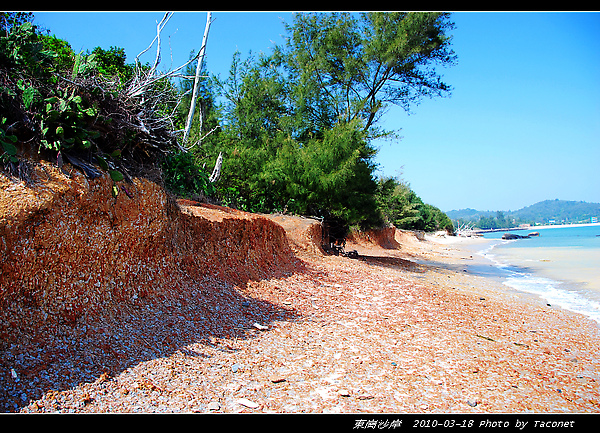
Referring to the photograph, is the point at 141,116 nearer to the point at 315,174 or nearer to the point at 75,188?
the point at 75,188

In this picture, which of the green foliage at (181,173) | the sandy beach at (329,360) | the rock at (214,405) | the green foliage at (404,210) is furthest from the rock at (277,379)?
the green foliage at (404,210)

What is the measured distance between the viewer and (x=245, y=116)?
50.4 feet

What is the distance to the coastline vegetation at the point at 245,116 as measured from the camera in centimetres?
423

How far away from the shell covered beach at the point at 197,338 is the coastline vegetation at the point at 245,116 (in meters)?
0.64

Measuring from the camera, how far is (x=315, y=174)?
1339 centimetres

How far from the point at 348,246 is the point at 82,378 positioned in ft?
74.6

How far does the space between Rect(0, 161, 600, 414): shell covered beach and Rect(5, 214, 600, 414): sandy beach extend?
22 millimetres

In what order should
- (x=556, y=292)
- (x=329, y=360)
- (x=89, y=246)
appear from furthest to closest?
(x=556, y=292), (x=329, y=360), (x=89, y=246)

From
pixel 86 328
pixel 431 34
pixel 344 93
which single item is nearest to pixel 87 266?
pixel 86 328

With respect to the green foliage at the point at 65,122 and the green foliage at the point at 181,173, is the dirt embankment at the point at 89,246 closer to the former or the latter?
the green foliage at the point at 65,122

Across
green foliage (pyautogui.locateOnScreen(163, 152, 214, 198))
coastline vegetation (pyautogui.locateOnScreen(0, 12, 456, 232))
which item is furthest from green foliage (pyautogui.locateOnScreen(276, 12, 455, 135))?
green foliage (pyautogui.locateOnScreen(163, 152, 214, 198))

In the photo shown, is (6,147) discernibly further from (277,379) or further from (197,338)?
(277,379)

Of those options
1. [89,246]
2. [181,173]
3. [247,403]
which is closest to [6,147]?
[89,246]

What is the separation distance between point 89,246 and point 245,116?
39.2 feet
